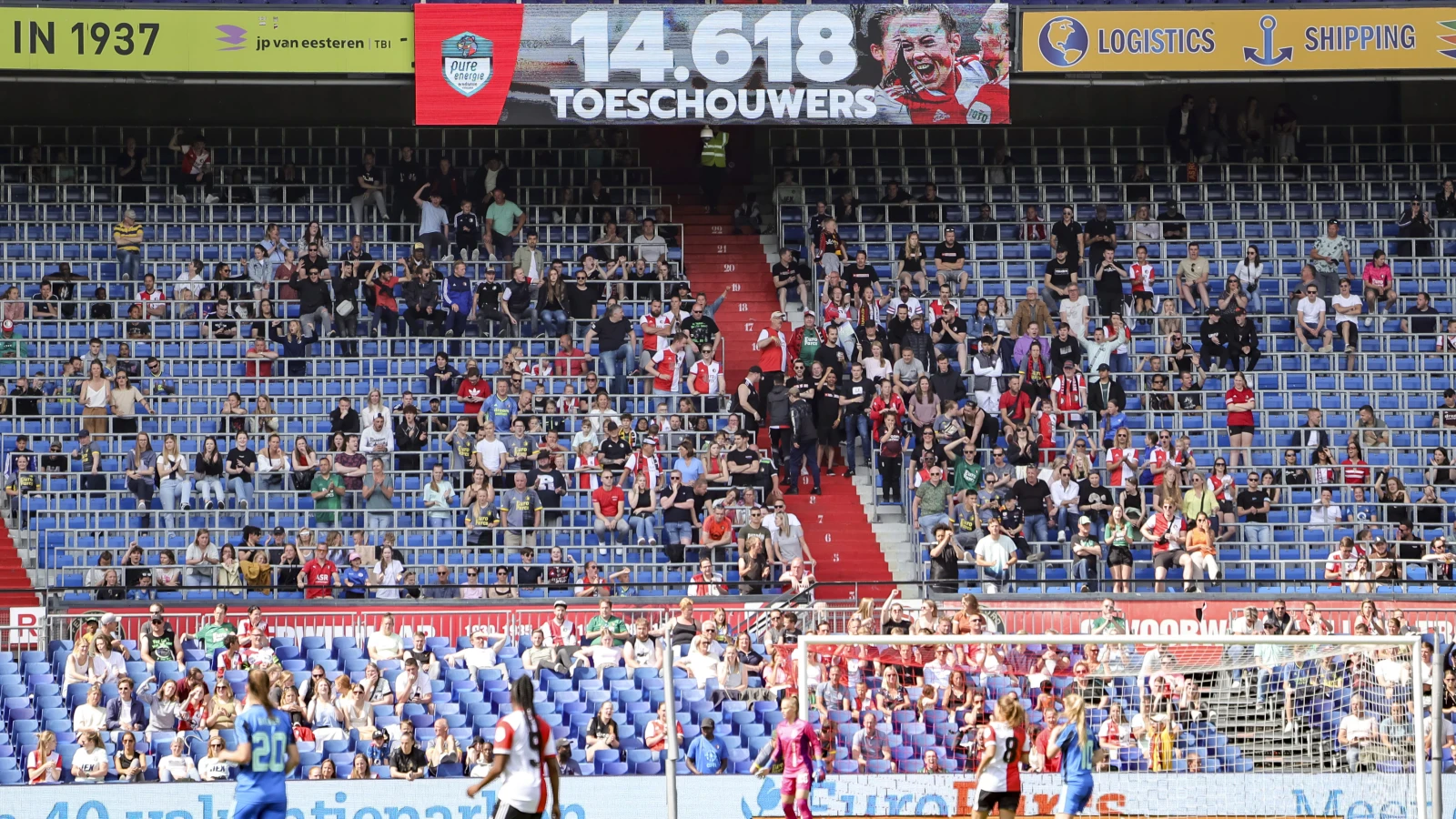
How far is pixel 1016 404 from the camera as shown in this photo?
25188 millimetres

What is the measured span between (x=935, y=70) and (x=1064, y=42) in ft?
5.69

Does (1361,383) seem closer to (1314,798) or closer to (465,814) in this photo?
(1314,798)

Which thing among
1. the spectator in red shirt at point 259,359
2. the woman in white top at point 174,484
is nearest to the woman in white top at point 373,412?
the spectator in red shirt at point 259,359

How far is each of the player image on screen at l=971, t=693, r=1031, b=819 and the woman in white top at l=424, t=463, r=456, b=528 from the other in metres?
9.74

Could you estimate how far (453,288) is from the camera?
26.3 metres

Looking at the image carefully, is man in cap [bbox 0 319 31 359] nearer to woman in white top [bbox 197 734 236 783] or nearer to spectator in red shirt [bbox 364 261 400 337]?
spectator in red shirt [bbox 364 261 400 337]

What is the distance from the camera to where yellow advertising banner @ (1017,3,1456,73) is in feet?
89.9

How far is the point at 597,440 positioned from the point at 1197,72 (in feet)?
31.5

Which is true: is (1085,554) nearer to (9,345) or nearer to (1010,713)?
(1010,713)

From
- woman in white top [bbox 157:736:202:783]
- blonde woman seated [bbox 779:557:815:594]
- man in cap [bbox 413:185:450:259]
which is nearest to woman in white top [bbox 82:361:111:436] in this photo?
man in cap [bbox 413:185:450:259]

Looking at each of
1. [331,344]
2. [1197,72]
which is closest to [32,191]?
[331,344]

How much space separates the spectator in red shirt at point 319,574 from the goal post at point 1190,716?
5.83m

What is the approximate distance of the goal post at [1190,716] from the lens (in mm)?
17516

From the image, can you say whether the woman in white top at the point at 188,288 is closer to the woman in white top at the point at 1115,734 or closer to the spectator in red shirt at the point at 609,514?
the spectator in red shirt at the point at 609,514
